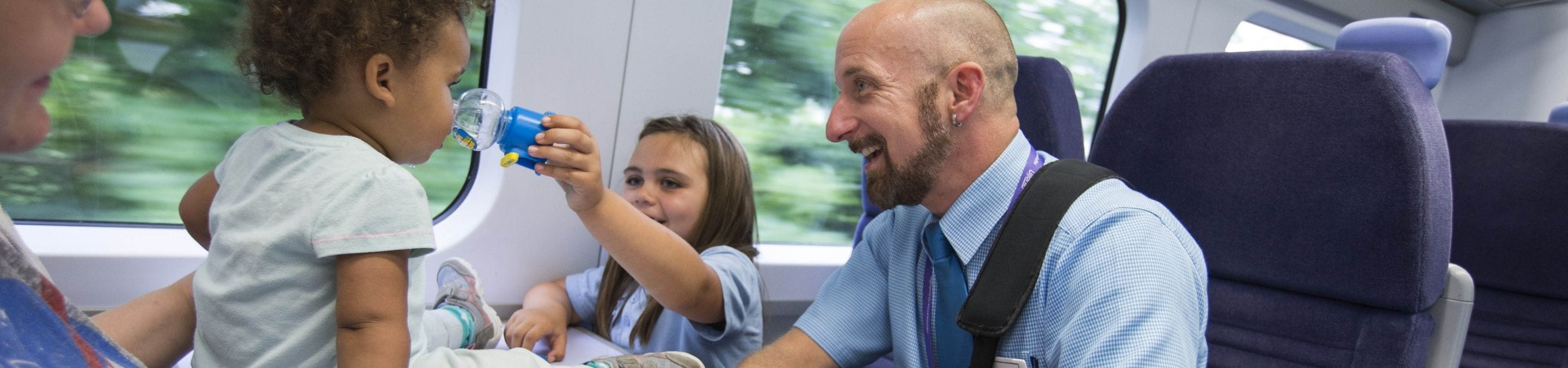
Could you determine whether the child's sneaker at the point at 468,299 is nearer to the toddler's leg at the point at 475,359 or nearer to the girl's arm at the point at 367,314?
the toddler's leg at the point at 475,359

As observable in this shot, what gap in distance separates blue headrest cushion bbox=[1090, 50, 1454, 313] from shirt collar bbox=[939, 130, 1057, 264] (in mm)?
553

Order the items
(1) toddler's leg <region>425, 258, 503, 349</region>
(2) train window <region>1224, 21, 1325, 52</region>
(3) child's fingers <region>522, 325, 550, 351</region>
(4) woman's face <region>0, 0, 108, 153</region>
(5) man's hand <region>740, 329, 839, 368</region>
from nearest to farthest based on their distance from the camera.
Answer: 1. (4) woman's face <region>0, 0, 108, 153</region>
2. (5) man's hand <region>740, 329, 839, 368</region>
3. (1) toddler's leg <region>425, 258, 503, 349</region>
4. (3) child's fingers <region>522, 325, 550, 351</region>
5. (2) train window <region>1224, 21, 1325, 52</region>

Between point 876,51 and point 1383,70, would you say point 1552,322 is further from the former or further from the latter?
point 876,51

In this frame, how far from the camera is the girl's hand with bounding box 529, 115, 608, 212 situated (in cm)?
139

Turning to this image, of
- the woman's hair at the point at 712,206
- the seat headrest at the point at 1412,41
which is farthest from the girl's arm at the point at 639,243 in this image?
the seat headrest at the point at 1412,41

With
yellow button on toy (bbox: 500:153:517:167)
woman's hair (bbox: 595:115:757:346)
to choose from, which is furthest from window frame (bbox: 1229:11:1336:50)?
yellow button on toy (bbox: 500:153:517:167)

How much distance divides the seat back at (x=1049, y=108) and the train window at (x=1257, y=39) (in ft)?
6.97

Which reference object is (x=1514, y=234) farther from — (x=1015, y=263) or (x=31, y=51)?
(x=31, y=51)

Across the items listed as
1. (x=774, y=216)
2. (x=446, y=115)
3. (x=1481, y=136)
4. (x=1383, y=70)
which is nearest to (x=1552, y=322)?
(x=1481, y=136)

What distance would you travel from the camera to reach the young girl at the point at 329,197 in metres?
1.06

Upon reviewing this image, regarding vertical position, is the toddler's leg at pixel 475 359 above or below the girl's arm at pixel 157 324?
above

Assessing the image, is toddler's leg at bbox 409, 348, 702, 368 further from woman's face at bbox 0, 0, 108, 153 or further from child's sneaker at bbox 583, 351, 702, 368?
woman's face at bbox 0, 0, 108, 153

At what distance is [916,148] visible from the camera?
1438 millimetres

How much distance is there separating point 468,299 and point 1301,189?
1.47m
